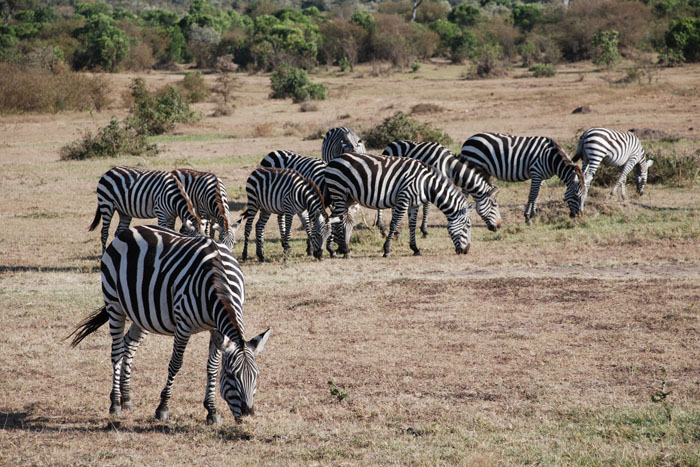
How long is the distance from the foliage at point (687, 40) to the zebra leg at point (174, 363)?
138 ft

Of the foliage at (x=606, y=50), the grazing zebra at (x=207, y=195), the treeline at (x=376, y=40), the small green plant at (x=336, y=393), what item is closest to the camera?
the small green plant at (x=336, y=393)

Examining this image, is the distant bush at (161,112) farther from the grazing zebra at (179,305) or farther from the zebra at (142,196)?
the grazing zebra at (179,305)

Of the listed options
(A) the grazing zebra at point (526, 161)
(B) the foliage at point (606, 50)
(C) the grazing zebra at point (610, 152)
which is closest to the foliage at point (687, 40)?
(B) the foliage at point (606, 50)

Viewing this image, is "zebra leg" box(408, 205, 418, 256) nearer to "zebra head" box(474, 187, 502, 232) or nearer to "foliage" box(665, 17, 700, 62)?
"zebra head" box(474, 187, 502, 232)

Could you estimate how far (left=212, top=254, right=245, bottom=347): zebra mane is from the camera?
229 inches

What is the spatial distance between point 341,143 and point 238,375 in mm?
11934

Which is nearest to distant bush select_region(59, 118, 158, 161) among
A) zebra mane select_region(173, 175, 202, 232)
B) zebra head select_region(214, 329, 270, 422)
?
zebra mane select_region(173, 175, 202, 232)

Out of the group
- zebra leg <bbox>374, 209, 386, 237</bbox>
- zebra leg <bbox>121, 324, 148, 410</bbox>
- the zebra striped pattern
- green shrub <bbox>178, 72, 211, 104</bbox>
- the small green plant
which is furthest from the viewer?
green shrub <bbox>178, 72, 211, 104</bbox>

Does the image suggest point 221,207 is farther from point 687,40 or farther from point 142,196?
point 687,40

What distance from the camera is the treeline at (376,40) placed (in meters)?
48.7

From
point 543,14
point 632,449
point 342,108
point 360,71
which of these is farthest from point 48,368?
point 543,14

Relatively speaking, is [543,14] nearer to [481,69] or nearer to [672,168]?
[481,69]

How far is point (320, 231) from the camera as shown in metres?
12.9

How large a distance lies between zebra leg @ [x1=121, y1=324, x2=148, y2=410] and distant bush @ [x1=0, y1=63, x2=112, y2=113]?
3105cm
